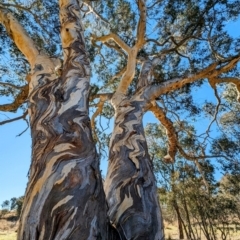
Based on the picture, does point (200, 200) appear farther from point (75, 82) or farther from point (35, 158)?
point (35, 158)

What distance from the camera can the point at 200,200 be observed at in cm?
667

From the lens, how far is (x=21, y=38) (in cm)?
284

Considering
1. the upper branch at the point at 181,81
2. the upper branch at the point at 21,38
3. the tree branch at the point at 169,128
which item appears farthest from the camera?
the tree branch at the point at 169,128

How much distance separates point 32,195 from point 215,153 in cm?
580

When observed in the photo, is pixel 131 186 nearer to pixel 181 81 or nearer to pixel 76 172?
pixel 76 172

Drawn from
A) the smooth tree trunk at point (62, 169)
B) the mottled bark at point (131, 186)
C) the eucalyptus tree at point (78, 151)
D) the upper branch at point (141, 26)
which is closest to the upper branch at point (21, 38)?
the eucalyptus tree at point (78, 151)

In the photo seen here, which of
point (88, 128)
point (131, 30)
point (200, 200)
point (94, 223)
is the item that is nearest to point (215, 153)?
point (200, 200)

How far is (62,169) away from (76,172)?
0.07m

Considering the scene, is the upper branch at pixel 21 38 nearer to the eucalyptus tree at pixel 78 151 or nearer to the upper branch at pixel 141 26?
the eucalyptus tree at pixel 78 151

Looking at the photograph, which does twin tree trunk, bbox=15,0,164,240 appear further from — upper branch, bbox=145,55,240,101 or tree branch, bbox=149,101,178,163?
tree branch, bbox=149,101,178,163

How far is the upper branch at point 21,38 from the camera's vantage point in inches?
106

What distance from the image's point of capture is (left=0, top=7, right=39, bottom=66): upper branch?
2695 millimetres

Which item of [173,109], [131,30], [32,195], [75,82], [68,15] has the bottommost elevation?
[32,195]

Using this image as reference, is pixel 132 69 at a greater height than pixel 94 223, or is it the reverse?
pixel 132 69
